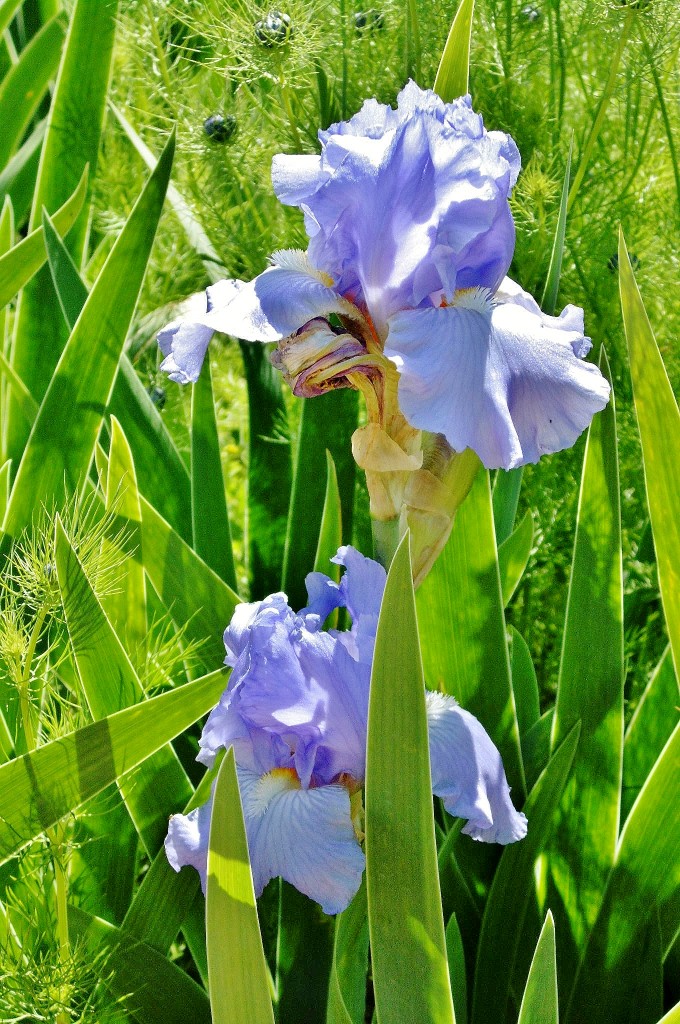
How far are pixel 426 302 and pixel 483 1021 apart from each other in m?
0.53

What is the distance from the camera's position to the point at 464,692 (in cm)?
74

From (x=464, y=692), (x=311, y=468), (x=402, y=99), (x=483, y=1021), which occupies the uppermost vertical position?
(x=402, y=99)

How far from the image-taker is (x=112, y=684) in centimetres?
65

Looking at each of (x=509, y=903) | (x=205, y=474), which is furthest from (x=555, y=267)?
(x=509, y=903)

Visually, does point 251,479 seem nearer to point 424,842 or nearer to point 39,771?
point 39,771

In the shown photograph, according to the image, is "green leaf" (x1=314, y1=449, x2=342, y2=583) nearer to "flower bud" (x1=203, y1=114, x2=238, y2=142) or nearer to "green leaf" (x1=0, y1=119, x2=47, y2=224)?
"flower bud" (x1=203, y1=114, x2=238, y2=142)

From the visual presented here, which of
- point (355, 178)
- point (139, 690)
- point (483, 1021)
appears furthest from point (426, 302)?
point (483, 1021)

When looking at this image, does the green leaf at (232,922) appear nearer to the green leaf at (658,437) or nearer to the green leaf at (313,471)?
the green leaf at (658,437)

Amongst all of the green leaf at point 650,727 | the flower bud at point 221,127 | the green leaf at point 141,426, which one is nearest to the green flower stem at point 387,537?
the green leaf at point 650,727

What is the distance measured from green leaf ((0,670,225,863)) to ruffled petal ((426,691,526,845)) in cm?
13

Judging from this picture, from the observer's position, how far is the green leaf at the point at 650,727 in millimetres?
796

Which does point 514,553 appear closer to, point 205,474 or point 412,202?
point 205,474

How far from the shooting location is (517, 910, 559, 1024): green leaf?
47 centimetres

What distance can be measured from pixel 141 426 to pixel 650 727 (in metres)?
0.54
